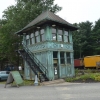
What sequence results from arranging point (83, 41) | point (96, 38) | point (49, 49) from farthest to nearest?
point (83, 41), point (96, 38), point (49, 49)

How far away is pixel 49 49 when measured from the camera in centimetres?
1989

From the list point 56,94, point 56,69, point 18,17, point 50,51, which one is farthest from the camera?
point 18,17

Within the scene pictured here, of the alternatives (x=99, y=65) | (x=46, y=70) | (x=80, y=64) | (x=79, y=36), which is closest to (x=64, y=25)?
(x=46, y=70)

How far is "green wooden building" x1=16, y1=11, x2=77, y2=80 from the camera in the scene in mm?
19984

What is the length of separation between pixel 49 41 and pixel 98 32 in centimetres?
4073

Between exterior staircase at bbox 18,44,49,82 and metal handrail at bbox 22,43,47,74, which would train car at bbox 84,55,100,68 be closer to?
metal handrail at bbox 22,43,47,74

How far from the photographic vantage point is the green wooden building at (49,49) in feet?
65.6

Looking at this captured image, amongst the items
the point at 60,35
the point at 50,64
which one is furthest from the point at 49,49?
the point at 60,35

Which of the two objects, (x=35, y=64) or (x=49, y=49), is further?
(x=35, y=64)

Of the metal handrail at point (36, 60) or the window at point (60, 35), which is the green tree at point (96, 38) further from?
the metal handrail at point (36, 60)

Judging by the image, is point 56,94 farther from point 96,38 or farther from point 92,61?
point 96,38

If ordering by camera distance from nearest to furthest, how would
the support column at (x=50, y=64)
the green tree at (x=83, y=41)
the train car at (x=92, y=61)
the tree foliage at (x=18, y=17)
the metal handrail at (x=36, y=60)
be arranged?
the support column at (x=50, y=64), the metal handrail at (x=36, y=60), the tree foliage at (x=18, y=17), the train car at (x=92, y=61), the green tree at (x=83, y=41)

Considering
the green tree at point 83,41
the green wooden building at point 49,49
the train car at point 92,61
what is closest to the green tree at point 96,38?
the green tree at point 83,41

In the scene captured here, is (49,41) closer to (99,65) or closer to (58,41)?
(58,41)
